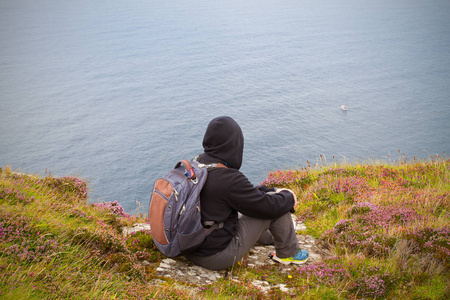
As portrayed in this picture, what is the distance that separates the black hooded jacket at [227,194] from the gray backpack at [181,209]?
142mm

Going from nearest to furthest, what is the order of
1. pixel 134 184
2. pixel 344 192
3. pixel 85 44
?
pixel 344 192, pixel 134 184, pixel 85 44

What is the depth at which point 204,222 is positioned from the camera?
485cm

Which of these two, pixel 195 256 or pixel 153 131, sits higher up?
pixel 195 256

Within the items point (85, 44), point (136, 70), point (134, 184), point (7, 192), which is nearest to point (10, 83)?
point (136, 70)

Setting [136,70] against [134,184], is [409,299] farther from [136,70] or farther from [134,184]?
[136,70]

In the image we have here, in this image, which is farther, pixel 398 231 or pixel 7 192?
pixel 398 231

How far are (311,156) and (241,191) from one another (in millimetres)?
78530

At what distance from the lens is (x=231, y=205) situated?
4820mm

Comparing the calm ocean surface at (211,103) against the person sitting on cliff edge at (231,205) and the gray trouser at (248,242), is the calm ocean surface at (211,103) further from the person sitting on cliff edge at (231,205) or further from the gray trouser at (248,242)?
the person sitting on cliff edge at (231,205)

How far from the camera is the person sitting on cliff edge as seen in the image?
4.75 metres

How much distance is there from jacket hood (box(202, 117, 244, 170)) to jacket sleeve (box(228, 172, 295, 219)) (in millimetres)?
301

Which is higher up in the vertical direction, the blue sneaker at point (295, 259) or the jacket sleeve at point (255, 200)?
the jacket sleeve at point (255, 200)

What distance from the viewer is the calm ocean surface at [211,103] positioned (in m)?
80.6

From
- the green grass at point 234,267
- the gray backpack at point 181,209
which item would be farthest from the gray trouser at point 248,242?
the gray backpack at point 181,209
